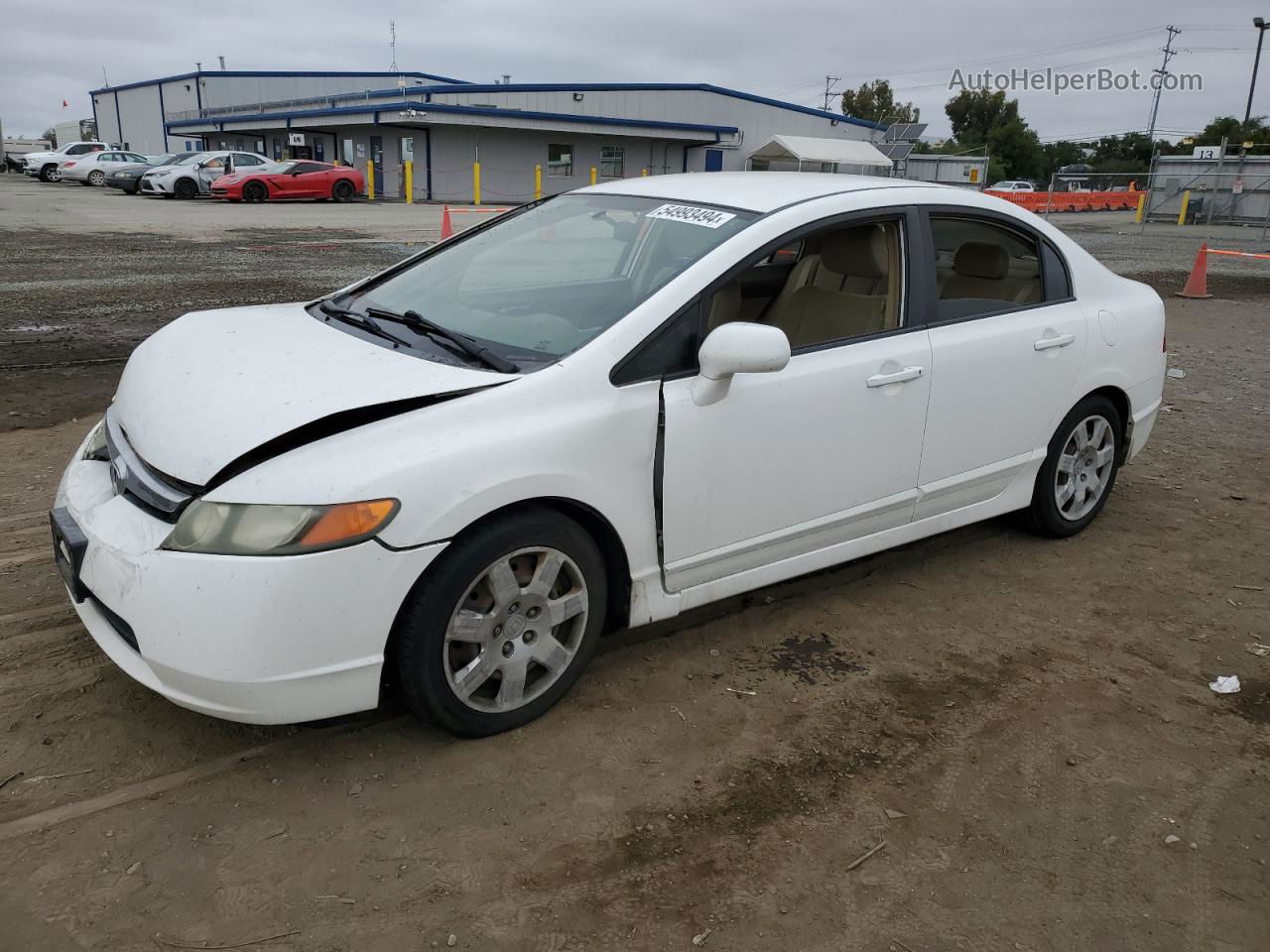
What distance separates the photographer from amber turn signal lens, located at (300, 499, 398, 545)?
8.19ft

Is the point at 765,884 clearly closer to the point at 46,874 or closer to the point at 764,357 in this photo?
the point at 764,357

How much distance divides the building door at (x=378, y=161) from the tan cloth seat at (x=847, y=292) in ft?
132

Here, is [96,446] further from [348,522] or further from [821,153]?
[821,153]

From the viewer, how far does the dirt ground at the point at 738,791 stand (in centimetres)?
236

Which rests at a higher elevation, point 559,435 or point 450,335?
point 450,335

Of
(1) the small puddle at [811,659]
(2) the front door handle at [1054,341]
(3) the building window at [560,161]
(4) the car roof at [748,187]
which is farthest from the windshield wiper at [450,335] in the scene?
(3) the building window at [560,161]

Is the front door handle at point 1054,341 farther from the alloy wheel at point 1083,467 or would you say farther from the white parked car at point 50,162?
the white parked car at point 50,162

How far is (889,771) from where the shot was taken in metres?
2.97

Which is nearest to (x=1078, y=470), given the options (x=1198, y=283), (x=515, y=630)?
(x=515, y=630)

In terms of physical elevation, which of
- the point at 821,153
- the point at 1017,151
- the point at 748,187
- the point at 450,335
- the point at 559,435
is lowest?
the point at 559,435

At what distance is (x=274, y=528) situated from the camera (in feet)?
8.19

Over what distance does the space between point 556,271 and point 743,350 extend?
1152 millimetres

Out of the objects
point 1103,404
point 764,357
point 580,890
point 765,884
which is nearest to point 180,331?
point 764,357

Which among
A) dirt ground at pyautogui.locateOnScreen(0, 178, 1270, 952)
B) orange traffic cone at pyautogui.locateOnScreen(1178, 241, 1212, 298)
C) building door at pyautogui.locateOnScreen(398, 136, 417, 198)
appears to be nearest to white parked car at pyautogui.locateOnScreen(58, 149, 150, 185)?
building door at pyautogui.locateOnScreen(398, 136, 417, 198)
